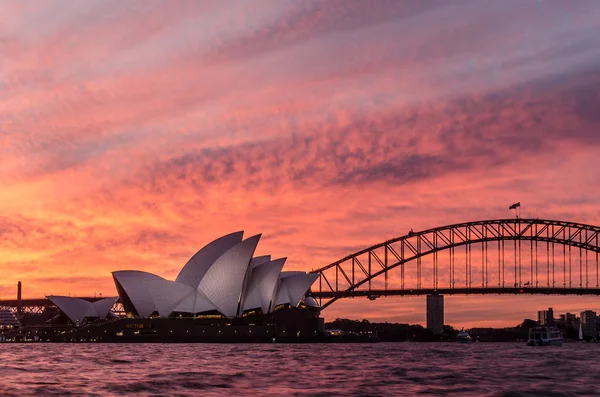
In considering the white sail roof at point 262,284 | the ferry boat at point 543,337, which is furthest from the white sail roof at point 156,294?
the ferry boat at point 543,337

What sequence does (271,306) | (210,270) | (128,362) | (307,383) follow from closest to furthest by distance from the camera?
(307,383) → (128,362) → (210,270) → (271,306)

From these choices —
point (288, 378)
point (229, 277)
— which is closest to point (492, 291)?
point (229, 277)

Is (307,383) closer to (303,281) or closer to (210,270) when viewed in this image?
(210,270)

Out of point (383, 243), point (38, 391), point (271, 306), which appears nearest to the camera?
point (38, 391)

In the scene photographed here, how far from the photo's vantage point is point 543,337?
582ft

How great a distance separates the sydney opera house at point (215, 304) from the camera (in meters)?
163

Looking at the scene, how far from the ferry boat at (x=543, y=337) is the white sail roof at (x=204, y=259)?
62.6 meters

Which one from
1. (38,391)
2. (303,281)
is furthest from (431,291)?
(38,391)

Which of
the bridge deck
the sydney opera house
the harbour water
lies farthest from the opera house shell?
the harbour water

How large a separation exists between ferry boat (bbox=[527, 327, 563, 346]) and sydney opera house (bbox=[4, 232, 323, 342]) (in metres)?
42.0

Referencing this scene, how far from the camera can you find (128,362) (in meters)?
88.8

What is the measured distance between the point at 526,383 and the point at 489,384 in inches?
126

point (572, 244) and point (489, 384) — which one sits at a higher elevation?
point (572, 244)

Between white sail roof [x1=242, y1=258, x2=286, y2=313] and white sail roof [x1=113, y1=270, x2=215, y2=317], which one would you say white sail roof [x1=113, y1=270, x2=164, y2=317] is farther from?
white sail roof [x1=242, y1=258, x2=286, y2=313]
